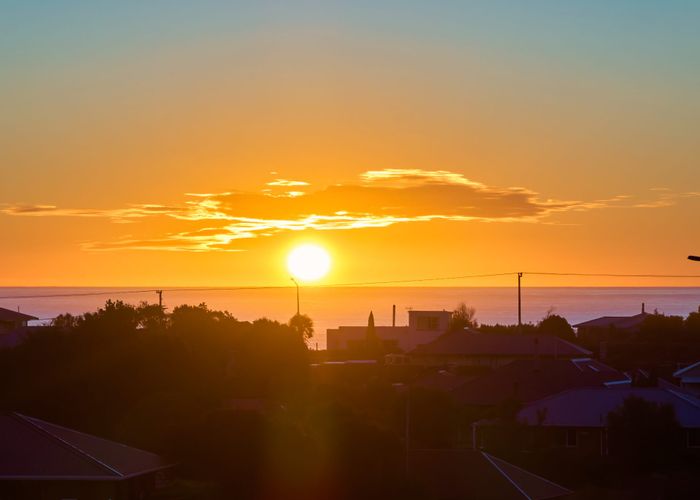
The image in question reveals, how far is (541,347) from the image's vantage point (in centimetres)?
7525

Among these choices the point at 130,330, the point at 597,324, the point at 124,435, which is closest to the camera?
the point at 124,435

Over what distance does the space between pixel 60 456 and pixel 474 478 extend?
43.7ft

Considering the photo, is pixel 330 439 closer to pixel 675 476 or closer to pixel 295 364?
pixel 675 476

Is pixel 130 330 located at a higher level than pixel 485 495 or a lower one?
higher

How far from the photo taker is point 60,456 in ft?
99.2

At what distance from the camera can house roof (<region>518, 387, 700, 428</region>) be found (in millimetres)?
45500

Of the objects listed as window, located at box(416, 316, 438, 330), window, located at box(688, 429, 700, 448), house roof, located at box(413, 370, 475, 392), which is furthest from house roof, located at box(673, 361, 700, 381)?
window, located at box(416, 316, 438, 330)

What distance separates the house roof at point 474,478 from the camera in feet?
114

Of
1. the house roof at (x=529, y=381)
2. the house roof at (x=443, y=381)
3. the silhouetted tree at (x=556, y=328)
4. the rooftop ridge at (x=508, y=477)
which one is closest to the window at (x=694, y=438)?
the house roof at (x=529, y=381)

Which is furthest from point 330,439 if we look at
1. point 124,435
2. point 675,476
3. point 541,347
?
point 541,347

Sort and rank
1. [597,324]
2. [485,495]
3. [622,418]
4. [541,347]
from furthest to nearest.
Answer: [597,324]
[541,347]
[622,418]
[485,495]

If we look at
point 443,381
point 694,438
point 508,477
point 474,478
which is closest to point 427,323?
point 443,381

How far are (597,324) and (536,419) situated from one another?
248 ft

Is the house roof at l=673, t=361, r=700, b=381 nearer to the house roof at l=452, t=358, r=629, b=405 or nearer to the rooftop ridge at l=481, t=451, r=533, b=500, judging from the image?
the house roof at l=452, t=358, r=629, b=405
